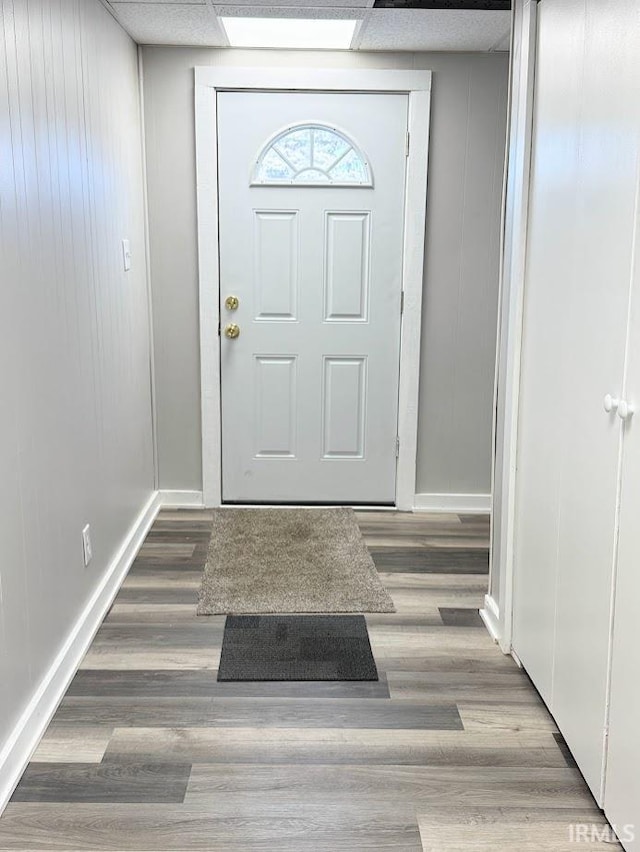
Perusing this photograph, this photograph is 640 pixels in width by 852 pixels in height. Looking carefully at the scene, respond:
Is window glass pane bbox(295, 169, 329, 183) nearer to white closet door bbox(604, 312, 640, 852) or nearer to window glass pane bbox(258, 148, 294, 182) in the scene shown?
window glass pane bbox(258, 148, 294, 182)

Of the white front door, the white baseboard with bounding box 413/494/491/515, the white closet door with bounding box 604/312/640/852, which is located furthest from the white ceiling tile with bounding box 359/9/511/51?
the white baseboard with bounding box 413/494/491/515

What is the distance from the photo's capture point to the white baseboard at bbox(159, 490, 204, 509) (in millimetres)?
4160

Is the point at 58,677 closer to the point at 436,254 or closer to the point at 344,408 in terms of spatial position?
the point at 344,408

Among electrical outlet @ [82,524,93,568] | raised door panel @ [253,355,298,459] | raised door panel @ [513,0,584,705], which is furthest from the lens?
raised door panel @ [253,355,298,459]

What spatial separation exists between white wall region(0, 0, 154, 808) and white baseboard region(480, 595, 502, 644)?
4.57 ft

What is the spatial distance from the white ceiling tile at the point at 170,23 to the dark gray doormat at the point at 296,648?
7.70 feet

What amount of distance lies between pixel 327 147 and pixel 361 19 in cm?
69

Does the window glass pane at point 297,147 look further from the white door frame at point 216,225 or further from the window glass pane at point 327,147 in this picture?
the white door frame at point 216,225

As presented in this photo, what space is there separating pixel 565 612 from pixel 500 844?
0.60m

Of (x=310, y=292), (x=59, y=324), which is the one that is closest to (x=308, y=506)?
(x=310, y=292)

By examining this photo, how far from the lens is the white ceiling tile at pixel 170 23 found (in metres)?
3.15

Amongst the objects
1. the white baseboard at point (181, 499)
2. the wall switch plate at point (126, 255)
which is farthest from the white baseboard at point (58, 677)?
the wall switch plate at point (126, 255)

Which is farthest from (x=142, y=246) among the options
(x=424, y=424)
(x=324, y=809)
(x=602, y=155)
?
(x=324, y=809)

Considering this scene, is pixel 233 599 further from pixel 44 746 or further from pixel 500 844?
pixel 500 844
